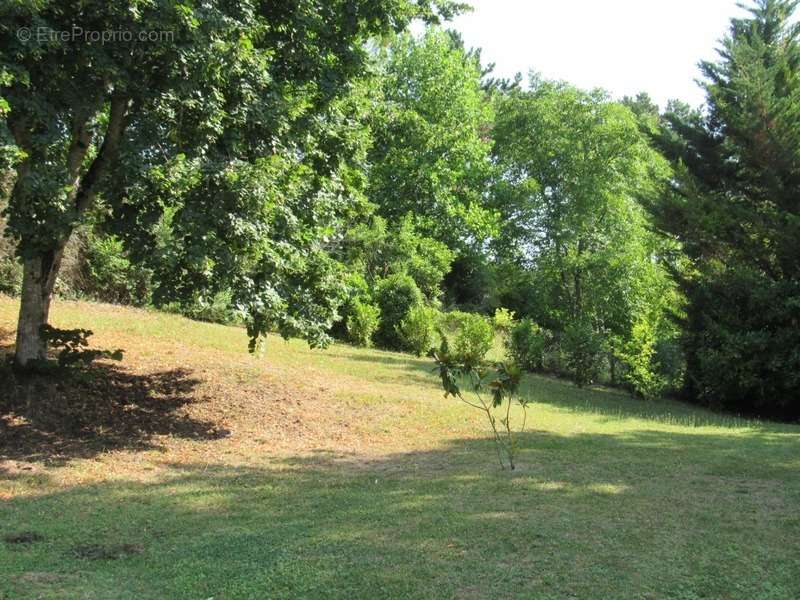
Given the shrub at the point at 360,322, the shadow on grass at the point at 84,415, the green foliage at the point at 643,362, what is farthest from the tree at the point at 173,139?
the green foliage at the point at 643,362

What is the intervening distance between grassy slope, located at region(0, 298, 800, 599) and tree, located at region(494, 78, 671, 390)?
1407 cm

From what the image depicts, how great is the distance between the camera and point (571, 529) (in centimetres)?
520

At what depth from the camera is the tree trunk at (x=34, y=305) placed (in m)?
8.65

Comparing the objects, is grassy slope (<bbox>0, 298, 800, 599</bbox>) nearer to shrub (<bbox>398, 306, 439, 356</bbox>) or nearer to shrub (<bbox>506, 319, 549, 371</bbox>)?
shrub (<bbox>506, 319, 549, 371</bbox>)

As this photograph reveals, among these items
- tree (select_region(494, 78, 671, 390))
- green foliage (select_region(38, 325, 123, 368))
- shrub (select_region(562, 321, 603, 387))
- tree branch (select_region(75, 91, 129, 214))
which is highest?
tree (select_region(494, 78, 671, 390))

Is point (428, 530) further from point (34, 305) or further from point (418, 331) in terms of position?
point (418, 331)

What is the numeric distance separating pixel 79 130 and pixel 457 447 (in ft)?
21.4

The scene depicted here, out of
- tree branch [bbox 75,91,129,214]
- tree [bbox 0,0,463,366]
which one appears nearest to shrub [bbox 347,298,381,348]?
tree [bbox 0,0,463,366]

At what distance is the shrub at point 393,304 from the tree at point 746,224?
752 centimetres

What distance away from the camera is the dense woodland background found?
7250 millimetres

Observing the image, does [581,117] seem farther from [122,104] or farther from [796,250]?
[122,104]

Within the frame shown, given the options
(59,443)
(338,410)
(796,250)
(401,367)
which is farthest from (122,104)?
(796,250)

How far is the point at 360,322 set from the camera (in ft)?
64.8

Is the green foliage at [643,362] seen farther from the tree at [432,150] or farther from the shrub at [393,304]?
the tree at [432,150]
